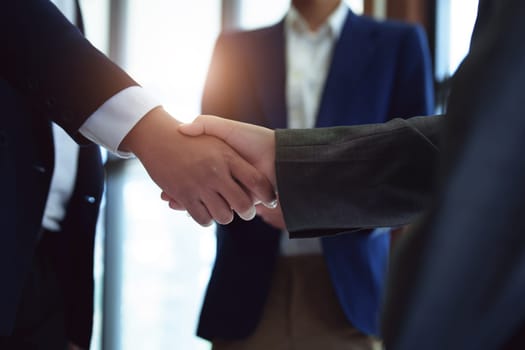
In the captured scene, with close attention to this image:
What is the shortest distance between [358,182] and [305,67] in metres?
0.75

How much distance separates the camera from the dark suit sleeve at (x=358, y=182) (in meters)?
0.98

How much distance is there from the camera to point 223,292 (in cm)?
152

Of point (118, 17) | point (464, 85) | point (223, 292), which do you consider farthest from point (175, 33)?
point (464, 85)

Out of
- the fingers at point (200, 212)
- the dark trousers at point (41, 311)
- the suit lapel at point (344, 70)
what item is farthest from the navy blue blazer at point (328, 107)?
the dark trousers at point (41, 311)

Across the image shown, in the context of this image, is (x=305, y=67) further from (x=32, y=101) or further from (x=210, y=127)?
(x=32, y=101)

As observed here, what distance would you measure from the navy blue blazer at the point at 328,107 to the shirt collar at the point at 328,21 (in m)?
0.02

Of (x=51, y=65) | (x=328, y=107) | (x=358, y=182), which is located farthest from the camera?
(x=328, y=107)

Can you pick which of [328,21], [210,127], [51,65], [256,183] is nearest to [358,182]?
[256,183]

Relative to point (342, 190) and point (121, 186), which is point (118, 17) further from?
point (342, 190)

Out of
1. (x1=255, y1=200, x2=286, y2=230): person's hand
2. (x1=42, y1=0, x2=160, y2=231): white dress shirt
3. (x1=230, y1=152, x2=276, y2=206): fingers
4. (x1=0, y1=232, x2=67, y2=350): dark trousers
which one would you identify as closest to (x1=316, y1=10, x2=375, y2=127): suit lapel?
(x1=255, y1=200, x2=286, y2=230): person's hand

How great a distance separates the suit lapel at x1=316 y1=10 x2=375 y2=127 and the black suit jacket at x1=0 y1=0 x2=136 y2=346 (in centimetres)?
53

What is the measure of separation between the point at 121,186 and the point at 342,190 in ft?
9.48

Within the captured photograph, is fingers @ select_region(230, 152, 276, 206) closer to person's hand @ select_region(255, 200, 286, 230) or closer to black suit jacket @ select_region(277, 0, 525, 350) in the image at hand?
person's hand @ select_region(255, 200, 286, 230)

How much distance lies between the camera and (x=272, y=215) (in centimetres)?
145
